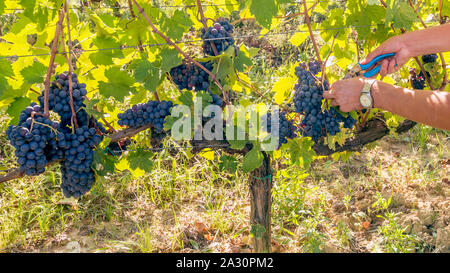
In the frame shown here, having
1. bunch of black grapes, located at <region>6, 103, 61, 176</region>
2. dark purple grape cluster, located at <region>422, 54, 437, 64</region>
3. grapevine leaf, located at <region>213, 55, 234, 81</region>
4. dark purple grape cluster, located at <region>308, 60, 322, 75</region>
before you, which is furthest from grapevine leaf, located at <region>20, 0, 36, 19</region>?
dark purple grape cluster, located at <region>422, 54, 437, 64</region>

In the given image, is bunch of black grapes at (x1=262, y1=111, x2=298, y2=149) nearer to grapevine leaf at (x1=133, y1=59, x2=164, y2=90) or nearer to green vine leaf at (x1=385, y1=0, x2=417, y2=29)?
grapevine leaf at (x1=133, y1=59, x2=164, y2=90)

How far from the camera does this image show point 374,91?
1.65 meters

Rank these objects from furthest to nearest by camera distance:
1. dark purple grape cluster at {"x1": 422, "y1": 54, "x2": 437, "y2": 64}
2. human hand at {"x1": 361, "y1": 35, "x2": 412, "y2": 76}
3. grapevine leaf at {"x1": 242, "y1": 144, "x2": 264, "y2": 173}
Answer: dark purple grape cluster at {"x1": 422, "y1": 54, "x2": 437, "y2": 64} → grapevine leaf at {"x1": 242, "y1": 144, "x2": 264, "y2": 173} → human hand at {"x1": 361, "y1": 35, "x2": 412, "y2": 76}

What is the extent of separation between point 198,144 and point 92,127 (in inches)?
19.6

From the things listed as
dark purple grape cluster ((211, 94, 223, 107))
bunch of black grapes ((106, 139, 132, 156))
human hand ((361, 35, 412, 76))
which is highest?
human hand ((361, 35, 412, 76))

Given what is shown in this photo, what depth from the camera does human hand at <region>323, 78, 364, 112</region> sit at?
5.54 feet

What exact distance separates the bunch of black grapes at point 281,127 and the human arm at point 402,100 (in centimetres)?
29

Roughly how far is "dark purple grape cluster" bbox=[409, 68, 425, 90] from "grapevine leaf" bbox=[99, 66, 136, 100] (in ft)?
5.14

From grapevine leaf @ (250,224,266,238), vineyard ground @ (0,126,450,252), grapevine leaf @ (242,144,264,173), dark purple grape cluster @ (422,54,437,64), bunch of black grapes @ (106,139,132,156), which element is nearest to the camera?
grapevine leaf @ (242,144,264,173)

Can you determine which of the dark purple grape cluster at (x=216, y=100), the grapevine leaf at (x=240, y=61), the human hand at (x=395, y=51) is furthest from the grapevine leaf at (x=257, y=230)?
the human hand at (x=395, y=51)

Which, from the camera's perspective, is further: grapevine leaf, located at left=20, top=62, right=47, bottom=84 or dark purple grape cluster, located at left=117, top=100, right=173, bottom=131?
dark purple grape cluster, located at left=117, top=100, right=173, bottom=131

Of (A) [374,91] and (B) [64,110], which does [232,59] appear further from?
(B) [64,110]

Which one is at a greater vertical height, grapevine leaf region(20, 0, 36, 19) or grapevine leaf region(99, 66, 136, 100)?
grapevine leaf region(20, 0, 36, 19)
